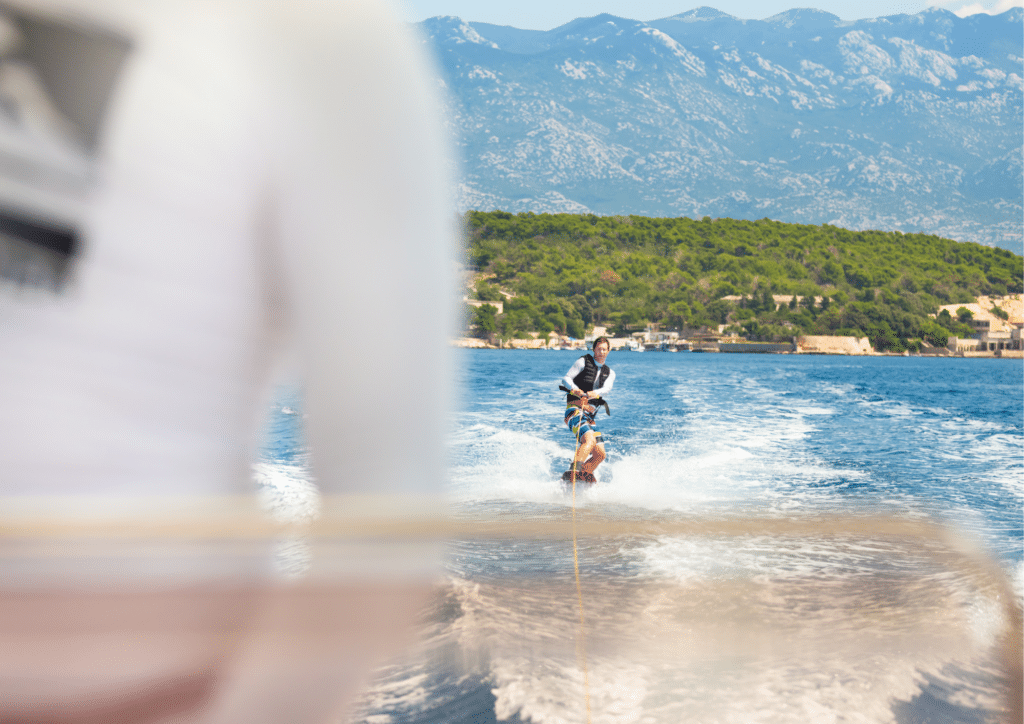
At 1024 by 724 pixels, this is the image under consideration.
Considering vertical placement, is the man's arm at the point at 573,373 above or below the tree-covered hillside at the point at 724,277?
below

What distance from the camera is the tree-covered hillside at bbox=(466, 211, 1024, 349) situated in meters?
73.8

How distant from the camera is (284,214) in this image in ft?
1.65

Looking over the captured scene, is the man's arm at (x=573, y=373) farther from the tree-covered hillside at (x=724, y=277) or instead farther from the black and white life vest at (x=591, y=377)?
the tree-covered hillside at (x=724, y=277)

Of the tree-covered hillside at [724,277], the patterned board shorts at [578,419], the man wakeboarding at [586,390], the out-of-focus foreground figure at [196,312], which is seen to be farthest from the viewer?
the tree-covered hillside at [724,277]

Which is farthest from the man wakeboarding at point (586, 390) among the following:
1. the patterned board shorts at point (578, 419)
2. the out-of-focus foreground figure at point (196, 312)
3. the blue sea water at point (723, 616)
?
the out-of-focus foreground figure at point (196, 312)

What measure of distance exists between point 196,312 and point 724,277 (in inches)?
3228

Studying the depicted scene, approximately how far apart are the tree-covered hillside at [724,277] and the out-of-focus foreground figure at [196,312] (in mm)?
69148

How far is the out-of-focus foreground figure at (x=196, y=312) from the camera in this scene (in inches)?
19.2

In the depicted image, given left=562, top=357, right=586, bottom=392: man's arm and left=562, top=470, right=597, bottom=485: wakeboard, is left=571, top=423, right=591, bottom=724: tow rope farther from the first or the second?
left=562, top=470, right=597, bottom=485: wakeboard

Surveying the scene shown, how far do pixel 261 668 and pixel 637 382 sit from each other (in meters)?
39.8

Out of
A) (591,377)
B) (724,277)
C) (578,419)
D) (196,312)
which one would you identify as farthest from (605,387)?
(724,277)

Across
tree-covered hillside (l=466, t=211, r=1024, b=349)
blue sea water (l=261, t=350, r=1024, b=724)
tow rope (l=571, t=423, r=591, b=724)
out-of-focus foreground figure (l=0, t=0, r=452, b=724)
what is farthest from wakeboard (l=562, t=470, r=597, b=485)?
tree-covered hillside (l=466, t=211, r=1024, b=349)

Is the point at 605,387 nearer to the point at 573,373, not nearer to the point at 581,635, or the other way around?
the point at 573,373

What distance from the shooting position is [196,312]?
1.65 feet
